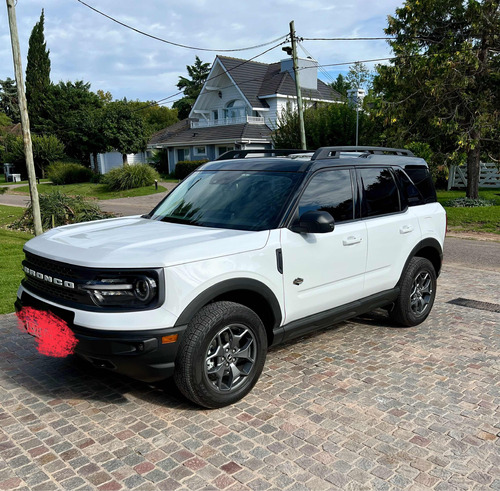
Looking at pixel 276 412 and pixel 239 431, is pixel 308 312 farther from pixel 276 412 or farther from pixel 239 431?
pixel 239 431

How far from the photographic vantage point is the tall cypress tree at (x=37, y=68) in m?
57.1

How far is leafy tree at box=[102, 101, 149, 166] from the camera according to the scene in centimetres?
Result: 4262

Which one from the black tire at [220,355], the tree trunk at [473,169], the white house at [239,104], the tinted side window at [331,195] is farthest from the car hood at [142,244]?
the white house at [239,104]

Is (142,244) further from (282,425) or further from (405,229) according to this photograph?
(405,229)

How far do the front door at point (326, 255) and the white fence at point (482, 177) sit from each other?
21738mm

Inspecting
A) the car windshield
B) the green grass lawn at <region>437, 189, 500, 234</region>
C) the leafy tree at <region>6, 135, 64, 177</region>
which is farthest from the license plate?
the leafy tree at <region>6, 135, 64, 177</region>

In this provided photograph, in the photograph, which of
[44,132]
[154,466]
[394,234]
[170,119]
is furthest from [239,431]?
[170,119]

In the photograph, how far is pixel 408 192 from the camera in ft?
17.8

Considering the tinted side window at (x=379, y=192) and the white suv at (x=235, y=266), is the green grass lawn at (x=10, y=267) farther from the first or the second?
the tinted side window at (x=379, y=192)

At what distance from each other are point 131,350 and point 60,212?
40.7 ft

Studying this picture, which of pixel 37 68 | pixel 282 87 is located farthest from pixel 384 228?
pixel 37 68

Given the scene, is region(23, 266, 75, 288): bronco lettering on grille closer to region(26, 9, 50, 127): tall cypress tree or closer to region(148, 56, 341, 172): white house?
region(148, 56, 341, 172): white house

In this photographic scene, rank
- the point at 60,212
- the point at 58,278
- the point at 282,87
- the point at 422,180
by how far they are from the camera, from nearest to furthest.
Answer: the point at 58,278
the point at 422,180
the point at 60,212
the point at 282,87

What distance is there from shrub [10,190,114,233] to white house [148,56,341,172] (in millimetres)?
21986
